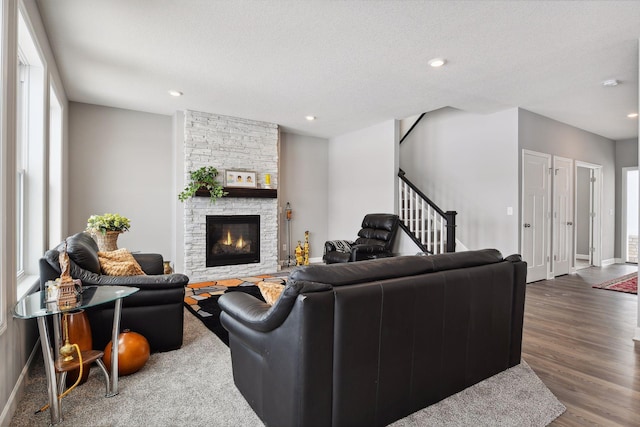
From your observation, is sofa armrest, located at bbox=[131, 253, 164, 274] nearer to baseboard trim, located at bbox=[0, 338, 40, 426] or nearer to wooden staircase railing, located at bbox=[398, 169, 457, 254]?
baseboard trim, located at bbox=[0, 338, 40, 426]

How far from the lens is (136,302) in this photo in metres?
2.63

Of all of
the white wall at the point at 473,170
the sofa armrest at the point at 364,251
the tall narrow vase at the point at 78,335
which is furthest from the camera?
the white wall at the point at 473,170

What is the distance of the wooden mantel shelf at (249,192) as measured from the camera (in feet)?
17.7

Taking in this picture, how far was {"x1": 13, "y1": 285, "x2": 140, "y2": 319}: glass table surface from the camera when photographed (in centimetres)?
174

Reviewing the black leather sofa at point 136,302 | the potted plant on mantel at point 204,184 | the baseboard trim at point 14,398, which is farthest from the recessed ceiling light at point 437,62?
the baseboard trim at point 14,398

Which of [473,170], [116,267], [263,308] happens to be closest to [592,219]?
[473,170]

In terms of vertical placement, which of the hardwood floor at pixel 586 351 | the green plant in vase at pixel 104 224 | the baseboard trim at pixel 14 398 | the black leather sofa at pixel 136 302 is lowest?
the hardwood floor at pixel 586 351

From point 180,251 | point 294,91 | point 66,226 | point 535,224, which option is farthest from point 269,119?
point 535,224

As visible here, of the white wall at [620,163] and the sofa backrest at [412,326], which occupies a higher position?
the white wall at [620,163]

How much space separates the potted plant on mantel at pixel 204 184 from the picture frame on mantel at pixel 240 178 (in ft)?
0.71

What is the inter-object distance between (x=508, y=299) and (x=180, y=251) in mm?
4719

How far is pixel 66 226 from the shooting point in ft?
15.9

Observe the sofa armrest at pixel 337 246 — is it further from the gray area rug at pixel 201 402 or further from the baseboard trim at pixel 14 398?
the baseboard trim at pixel 14 398

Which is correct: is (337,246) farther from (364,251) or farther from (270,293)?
(270,293)
